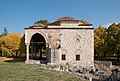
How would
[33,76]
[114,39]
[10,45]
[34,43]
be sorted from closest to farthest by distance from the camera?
[33,76]
[114,39]
[34,43]
[10,45]

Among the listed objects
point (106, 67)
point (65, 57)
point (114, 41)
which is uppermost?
point (114, 41)

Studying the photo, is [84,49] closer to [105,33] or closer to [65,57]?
[65,57]

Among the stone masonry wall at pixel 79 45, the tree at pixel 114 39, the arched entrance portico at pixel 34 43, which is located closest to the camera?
the stone masonry wall at pixel 79 45

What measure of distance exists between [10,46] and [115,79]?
2584cm

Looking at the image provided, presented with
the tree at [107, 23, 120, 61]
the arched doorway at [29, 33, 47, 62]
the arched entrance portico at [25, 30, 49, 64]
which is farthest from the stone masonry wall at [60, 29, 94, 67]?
the tree at [107, 23, 120, 61]

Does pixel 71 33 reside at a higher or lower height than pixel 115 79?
higher

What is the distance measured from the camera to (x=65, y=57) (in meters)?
22.6

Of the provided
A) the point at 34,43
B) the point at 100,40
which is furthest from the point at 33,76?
the point at 100,40

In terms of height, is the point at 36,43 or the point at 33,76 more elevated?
the point at 36,43

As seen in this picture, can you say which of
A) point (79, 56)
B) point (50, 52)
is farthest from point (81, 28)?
point (50, 52)

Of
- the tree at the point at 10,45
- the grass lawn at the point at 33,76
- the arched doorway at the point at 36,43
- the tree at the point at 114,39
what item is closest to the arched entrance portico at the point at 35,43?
the arched doorway at the point at 36,43

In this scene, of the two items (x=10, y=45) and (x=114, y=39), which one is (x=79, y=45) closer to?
(x=114, y=39)

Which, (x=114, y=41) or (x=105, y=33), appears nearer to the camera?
(x=114, y=41)

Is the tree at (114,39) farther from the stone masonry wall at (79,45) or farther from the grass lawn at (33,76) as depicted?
the grass lawn at (33,76)
